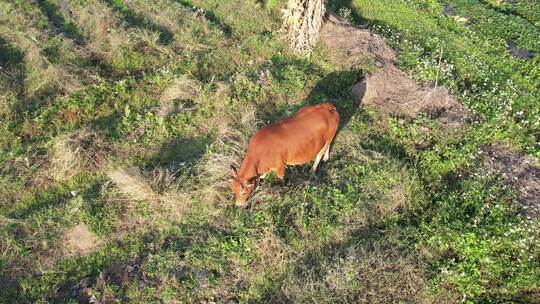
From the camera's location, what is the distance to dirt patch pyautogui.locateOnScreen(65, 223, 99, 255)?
780 cm

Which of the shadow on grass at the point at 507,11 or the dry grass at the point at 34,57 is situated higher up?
the shadow on grass at the point at 507,11

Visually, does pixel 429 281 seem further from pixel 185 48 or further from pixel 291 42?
pixel 185 48

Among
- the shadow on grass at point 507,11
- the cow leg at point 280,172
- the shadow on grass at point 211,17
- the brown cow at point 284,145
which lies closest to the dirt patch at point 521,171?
the brown cow at point 284,145

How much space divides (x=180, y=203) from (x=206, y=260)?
1306 millimetres

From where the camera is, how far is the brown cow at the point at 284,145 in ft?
25.9

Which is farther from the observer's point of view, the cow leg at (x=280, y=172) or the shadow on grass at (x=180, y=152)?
the shadow on grass at (x=180, y=152)

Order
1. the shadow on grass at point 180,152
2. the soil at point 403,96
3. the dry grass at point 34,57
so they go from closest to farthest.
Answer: the soil at point 403,96 < the shadow on grass at point 180,152 < the dry grass at point 34,57

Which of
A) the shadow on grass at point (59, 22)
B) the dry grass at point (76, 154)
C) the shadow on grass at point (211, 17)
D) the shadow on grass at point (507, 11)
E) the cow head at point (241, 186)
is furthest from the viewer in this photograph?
the shadow on grass at point (507, 11)

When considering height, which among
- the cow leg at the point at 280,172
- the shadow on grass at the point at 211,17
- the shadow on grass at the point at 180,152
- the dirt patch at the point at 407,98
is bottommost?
the shadow on grass at the point at 180,152

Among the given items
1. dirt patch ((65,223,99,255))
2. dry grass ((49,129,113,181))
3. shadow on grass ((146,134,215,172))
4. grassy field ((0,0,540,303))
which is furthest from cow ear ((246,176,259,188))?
dry grass ((49,129,113,181))

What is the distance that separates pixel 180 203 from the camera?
325 inches

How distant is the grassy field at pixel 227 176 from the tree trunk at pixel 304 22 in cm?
31

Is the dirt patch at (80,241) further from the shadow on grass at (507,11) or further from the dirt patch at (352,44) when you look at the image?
the shadow on grass at (507,11)

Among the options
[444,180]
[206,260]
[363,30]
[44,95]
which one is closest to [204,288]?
[206,260]
